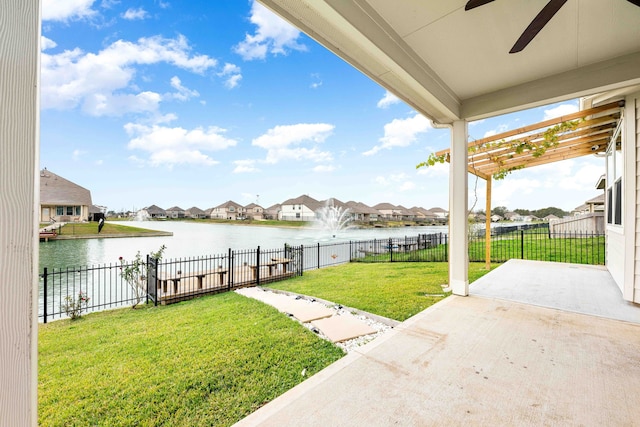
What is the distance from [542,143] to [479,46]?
105 inches

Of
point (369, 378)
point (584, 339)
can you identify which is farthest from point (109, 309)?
point (584, 339)

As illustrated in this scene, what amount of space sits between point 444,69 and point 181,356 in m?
3.95

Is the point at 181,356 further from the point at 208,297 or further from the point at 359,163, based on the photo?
the point at 359,163

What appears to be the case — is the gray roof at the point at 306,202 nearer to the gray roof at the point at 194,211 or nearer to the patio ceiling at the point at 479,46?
the gray roof at the point at 194,211

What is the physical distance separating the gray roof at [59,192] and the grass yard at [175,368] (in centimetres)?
152

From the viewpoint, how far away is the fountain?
18580mm

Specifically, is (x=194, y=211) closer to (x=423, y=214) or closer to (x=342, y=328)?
(x=342, y=328)

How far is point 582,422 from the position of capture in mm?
1451

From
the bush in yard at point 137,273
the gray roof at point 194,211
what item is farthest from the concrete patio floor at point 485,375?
the gray roof at point 194,211

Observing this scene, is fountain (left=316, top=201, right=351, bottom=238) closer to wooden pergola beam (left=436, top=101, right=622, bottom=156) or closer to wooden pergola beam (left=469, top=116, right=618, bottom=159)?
wooden pergola beam (left=469, top=116, right=618, bottom=159)

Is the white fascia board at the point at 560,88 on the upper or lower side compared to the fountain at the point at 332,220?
upper

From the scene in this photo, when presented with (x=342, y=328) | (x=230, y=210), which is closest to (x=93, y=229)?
(x=342, y=328)

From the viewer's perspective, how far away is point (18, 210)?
0.80m

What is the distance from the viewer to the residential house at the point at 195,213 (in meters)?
12.5
